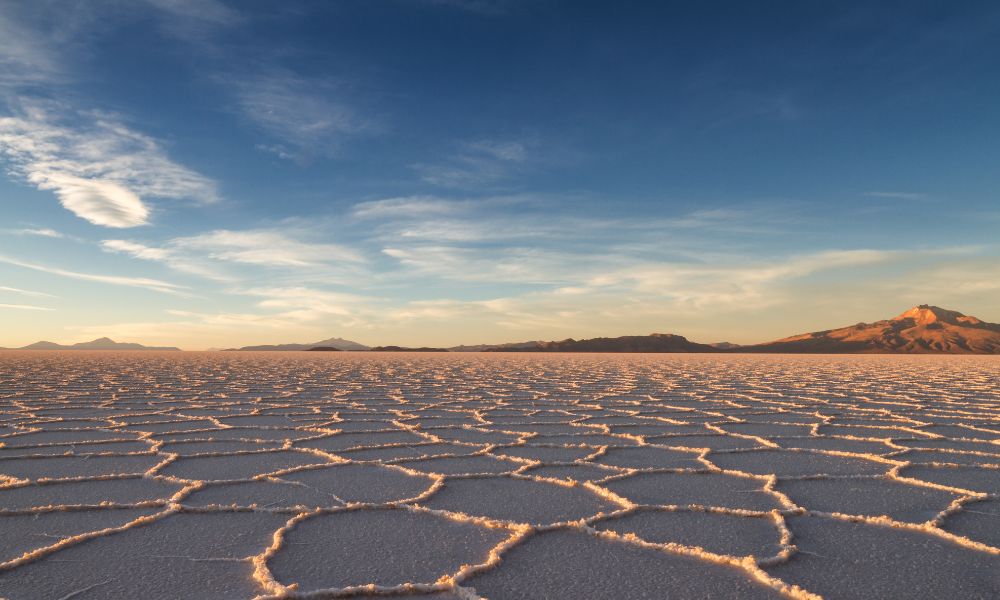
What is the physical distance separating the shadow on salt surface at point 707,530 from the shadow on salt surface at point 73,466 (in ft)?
5.36

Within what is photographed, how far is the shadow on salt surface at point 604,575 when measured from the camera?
1.23 metres

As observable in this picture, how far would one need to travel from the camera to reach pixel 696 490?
2.02 m

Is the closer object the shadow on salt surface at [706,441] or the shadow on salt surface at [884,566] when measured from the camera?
the shadow on salt surface at [884,566]

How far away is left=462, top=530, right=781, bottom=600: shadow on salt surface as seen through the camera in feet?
4.04

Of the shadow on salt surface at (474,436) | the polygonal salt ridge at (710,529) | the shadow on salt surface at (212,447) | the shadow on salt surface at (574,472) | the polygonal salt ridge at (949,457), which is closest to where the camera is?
the polygonal salt ridge at (710,529)

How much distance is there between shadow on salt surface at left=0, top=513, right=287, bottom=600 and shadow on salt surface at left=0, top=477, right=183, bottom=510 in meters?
0.35

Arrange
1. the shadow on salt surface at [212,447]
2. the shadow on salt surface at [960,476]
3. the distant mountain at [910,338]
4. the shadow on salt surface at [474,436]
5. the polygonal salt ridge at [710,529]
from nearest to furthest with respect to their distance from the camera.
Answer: the polygonal salt ridge at [710,529]
the shadow on salt surface at [960,476]
the shadow on salt surface at [212,447]
the shadow on salt surface at [474,436]
the distant mountain at [910,338]

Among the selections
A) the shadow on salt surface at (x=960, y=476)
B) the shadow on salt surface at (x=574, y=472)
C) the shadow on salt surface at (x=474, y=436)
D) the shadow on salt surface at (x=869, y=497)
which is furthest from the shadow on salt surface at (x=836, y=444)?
the shadow on salt surface at (x=474, y=436)

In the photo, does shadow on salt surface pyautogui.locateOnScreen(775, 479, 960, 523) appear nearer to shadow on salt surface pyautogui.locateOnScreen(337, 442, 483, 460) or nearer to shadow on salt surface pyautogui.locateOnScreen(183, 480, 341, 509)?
shadow on salt surface pyautogui.locateOnScreen(337, 442, 483, 460)

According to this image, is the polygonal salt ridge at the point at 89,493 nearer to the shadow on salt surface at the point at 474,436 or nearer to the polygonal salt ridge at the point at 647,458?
the shadow on salt surface at the point at 474,436

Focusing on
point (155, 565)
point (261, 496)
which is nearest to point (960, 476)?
point (261, 496)

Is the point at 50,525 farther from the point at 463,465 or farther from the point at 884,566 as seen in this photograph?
the point at 884,566

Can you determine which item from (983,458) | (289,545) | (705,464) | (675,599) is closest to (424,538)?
(289,545)

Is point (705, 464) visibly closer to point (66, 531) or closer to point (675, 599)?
point (675, 599)
